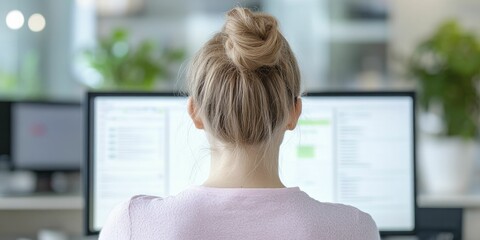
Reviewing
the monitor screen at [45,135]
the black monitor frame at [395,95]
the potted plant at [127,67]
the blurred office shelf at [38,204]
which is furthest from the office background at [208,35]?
the black monitor frame at [395,95]

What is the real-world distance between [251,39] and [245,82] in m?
0.09

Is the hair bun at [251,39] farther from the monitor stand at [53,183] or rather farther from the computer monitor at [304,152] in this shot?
the monitor stand at [53,183]

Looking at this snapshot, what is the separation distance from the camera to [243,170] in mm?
1345

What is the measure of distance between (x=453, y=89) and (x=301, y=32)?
2.48m

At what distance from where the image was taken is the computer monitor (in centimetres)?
191

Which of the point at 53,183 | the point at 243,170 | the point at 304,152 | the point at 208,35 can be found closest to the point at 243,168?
the point at 243,170

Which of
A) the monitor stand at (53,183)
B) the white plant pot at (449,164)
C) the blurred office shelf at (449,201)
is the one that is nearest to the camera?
the blurred office shelf at (449,201)

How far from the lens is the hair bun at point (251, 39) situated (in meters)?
1.36

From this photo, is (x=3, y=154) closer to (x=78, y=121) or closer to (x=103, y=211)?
(x=78, y=121)

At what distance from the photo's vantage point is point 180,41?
534cm

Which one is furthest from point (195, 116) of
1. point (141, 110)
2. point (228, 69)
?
point (141, 110)

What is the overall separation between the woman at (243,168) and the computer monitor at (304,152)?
1.63ft

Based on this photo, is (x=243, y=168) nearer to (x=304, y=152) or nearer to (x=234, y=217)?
(x=234, y=217)

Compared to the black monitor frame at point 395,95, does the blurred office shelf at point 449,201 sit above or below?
below
